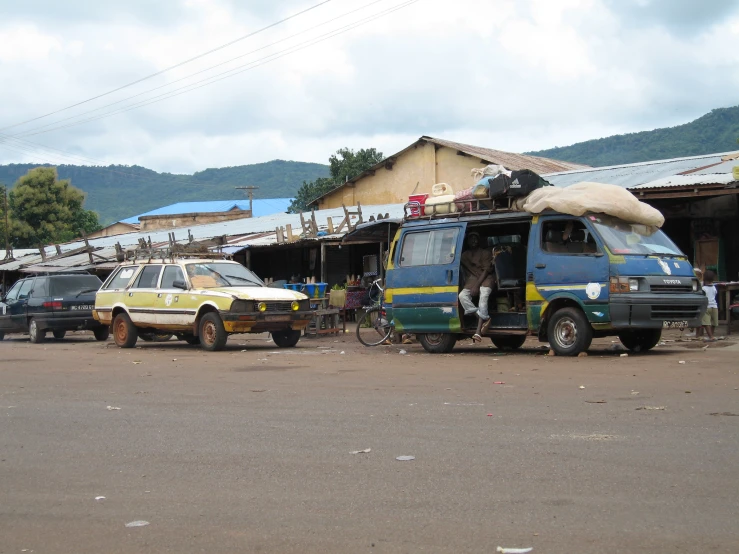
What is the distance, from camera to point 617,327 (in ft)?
42.0

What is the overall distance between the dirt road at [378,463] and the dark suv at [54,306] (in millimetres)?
10642

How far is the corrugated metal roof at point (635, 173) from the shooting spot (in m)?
21.4

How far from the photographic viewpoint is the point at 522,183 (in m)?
14.2

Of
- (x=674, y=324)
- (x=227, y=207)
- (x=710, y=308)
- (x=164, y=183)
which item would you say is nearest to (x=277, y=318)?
(x=674, y=324)

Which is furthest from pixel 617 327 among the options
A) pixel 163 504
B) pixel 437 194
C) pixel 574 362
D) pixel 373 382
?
pixel 163 504

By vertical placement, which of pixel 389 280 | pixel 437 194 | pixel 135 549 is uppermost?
pixel 437 194

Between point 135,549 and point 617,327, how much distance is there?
9.59 m

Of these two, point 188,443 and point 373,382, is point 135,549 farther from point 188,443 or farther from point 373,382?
point 373,382

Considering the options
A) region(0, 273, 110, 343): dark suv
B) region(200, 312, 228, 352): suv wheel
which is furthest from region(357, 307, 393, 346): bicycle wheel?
region(0, 273, 110, 343): dark suv

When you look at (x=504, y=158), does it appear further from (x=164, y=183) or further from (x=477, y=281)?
(x=164, y=183)

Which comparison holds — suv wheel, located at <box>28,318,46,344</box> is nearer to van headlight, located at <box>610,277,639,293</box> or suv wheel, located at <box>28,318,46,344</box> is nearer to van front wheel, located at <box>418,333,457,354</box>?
van front wheel, located at <box>418,333,457,354</box>

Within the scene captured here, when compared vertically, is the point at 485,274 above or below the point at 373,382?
above

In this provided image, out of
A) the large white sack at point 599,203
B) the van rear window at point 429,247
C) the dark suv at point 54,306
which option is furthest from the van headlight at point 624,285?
the dark suv at point 54,306

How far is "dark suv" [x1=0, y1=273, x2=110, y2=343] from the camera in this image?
21.6 meters
